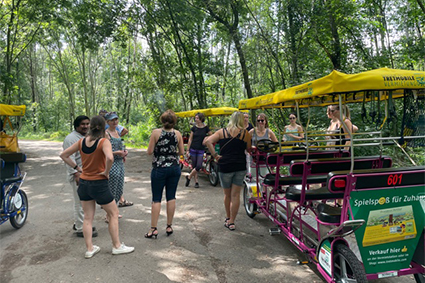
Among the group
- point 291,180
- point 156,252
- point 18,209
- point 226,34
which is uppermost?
point 226,34

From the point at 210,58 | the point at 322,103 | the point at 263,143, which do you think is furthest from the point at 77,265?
the point at 210,58

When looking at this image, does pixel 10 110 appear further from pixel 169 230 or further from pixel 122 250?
pixel 169 230

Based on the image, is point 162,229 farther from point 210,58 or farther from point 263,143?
point 210,58

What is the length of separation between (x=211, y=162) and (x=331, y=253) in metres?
5.91

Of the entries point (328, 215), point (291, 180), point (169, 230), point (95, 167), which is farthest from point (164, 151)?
point (328, 215)

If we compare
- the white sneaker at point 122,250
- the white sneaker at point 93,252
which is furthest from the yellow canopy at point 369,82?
the white sneaker at point 93,252

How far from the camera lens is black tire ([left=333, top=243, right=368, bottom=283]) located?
8.85ft

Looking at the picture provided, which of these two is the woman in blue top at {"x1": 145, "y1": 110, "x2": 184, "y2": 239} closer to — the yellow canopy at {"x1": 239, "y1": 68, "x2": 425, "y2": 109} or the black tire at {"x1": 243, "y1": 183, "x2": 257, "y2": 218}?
the black tire at {"x1": 243, "y1": 183, "x2": 257, "y2": 218}

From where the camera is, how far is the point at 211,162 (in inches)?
343

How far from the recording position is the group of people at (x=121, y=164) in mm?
3791

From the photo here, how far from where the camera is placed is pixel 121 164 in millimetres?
5250

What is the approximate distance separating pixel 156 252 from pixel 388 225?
2.94 metres

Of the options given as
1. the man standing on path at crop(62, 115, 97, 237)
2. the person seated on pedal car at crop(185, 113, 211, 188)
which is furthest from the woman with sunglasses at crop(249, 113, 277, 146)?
the man standing on path at crop(62, 115, 97, 237)

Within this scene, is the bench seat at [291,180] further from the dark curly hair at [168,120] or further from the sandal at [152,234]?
the sandal at [152,234]
